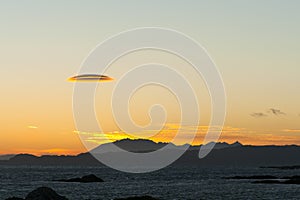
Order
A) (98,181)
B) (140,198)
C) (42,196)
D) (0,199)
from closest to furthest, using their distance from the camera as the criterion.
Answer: (42,196), (140,198), (0,199), (98,181)

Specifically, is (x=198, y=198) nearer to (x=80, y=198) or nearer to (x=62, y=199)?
(x=80, y=198)

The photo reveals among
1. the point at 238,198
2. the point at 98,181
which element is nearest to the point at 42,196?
the point at 238,198

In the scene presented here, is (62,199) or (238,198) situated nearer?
(62,199)

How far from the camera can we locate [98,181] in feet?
520

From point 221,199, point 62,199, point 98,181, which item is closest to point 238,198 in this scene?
point 221,199

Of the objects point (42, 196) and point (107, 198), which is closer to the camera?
point (42, 196)

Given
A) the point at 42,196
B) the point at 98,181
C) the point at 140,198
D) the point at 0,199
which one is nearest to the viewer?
the point at 42,196

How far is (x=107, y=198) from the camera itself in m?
92.6

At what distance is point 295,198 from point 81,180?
7896 centimetres

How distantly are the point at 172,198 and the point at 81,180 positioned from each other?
71642 millimetres

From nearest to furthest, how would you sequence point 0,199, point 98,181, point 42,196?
point 42,196 → point 0,199 → point 98,181

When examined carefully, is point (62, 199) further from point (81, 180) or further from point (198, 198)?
point (81, 180)

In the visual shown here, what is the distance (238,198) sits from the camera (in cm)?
9362

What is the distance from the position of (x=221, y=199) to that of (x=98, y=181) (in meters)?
71.4
